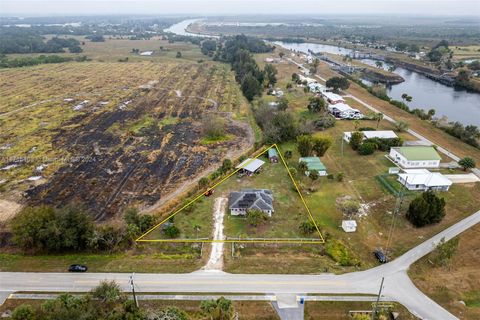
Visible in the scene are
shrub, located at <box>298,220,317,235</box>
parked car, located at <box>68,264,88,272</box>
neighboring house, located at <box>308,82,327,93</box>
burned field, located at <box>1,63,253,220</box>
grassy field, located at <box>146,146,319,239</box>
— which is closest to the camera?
parked car, located at <box>68,264,88,272</box>

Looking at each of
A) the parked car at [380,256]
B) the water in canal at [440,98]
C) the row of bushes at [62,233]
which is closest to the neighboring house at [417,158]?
the parked car at [380,256]

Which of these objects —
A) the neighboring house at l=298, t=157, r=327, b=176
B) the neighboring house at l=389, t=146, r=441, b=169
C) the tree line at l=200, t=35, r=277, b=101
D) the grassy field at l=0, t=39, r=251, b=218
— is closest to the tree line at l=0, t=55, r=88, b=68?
the grassy field at l=0, t=39, r=251, b=218

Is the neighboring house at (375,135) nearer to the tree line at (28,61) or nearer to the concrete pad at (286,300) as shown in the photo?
the concrete pad at (286,300)

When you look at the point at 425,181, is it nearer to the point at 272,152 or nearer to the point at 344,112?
the point at 272,152

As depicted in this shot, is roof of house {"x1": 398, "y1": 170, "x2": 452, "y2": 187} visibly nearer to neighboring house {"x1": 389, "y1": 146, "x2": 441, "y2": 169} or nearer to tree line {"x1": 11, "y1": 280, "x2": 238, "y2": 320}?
neighboring house {"x1": 389, "y1": 146, "x2": 441, "y2": 169}

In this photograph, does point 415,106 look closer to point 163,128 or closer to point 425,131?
point 425,131

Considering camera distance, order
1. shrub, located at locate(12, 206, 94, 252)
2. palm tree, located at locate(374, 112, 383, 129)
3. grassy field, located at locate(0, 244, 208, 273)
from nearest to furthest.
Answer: grassy field, located at locate(0, 244, 208, 273) → shrub, located at locate(12, 206, 94, 252) → palm tree, located at locate(374, 112, 383, 129)
